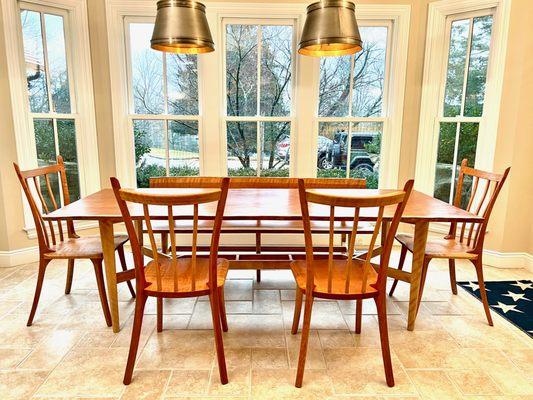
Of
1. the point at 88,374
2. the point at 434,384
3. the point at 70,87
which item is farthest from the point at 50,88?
the point at 434,384

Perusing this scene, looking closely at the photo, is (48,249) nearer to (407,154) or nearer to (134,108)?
(134,108)

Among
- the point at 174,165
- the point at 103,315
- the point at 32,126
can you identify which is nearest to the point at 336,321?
the point at 103,315

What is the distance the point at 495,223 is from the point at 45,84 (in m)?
4.22

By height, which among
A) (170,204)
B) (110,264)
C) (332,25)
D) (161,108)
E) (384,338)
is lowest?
(384,338)

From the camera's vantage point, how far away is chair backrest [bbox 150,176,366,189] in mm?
2781

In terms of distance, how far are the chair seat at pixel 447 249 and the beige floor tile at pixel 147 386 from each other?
1681 millimetres

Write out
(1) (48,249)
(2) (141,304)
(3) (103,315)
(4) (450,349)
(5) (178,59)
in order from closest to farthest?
(2) (141,304), (4) (450,349), (1) (48,249), (3) (103,315), (5) (178,59)

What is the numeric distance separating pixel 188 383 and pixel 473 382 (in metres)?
1.40

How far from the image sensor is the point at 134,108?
363 centimetres

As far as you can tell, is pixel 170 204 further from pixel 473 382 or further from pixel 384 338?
pixel 473 382

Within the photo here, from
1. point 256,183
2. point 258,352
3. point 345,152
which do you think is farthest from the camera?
point 345,152

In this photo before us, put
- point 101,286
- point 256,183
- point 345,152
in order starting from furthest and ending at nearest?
1. point 345,152
2. point 256,183
3. point 101,286

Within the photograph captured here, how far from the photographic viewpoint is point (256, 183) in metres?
2.96

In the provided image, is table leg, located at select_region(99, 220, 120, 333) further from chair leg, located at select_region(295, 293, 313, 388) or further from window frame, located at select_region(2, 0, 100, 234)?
window frame, located at select_region(2, 0, 100, 234)
